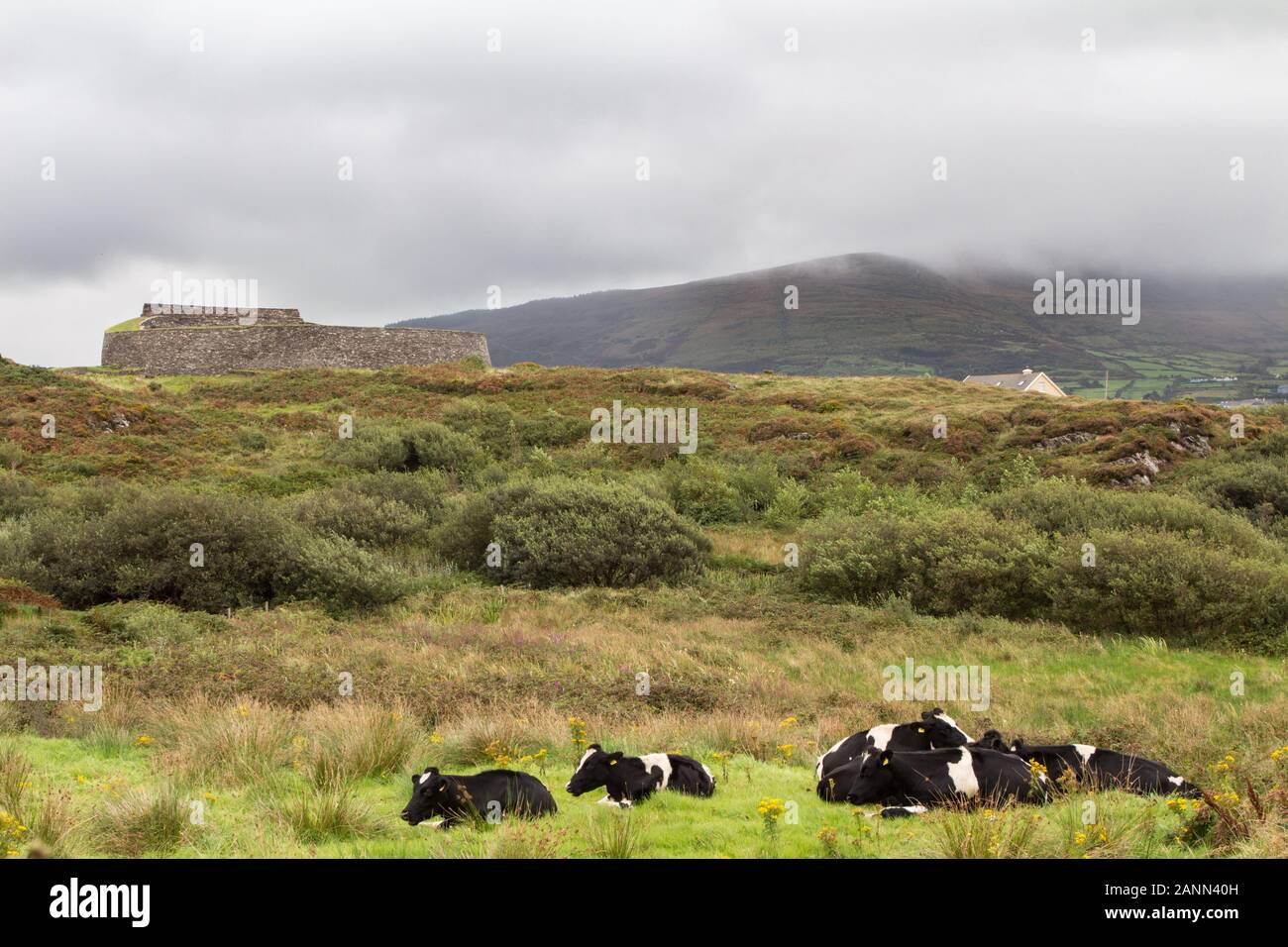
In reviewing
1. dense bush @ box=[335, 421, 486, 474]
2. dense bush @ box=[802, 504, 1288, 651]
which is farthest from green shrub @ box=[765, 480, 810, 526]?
dense bush @ box=[335, 421, 486, 474]

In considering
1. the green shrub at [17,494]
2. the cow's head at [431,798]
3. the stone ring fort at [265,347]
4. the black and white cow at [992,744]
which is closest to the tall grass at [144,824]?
the cow's head at [431,798]

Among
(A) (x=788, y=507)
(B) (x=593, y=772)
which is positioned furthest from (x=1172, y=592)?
(A) (x=788, y=507)

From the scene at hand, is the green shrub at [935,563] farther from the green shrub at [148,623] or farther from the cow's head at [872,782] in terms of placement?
the green shrub at [148,623]

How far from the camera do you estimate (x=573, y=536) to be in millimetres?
19516

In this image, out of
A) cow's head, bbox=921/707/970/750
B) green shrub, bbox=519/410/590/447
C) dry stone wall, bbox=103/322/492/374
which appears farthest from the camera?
dry stone wall, bbox=103/322/492/374

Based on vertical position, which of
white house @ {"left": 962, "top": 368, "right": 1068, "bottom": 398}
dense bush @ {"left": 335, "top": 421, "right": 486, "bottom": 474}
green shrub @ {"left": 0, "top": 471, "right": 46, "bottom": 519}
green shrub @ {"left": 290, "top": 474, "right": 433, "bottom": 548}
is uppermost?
white house @ {"left": 962, "top": 368, "right": 1068, "bottom": 398}

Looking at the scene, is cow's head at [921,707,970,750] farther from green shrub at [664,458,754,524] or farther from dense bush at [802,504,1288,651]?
green shrub at [664,458,754,524]

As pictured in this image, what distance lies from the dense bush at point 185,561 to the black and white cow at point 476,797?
36.2 ft

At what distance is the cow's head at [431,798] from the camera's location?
19.7 feet

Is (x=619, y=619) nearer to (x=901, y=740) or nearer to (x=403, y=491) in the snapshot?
(x=901, y=740)

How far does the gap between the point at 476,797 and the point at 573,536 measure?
13342mm

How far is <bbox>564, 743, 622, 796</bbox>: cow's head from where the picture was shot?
682cm

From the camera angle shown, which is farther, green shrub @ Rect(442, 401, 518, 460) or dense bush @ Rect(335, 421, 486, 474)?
green shrub @ Rect(442, 401, 518, 460)
